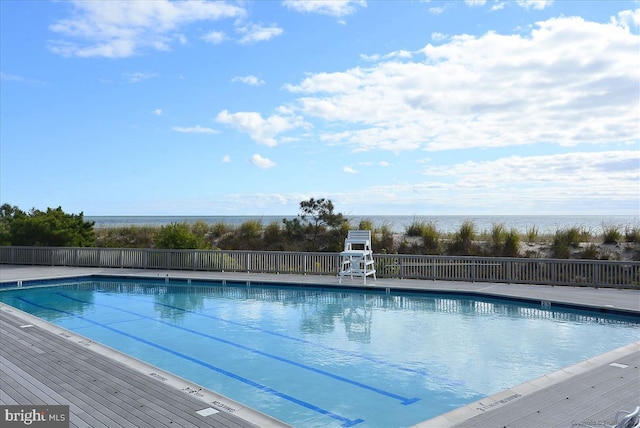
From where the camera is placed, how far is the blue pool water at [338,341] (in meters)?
4.18

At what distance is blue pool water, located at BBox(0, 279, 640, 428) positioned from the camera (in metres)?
4.18

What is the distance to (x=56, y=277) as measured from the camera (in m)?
11.0

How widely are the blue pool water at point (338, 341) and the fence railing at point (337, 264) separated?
57.7 inches

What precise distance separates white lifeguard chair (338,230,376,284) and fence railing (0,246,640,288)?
14.2 inches

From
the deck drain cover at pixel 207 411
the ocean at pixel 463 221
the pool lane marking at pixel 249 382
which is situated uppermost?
the ocean at pixel 463 221

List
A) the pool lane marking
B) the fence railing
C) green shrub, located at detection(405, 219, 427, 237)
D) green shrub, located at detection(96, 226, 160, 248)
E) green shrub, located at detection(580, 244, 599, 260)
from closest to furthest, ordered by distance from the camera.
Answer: the pool lane marking, the fence railing, green shrub, located at detection(580, 244, 599, 260), green shrub, located at detection(405, 219, 427, 237), green shrub, located at detection(96, 226, 160, 248)

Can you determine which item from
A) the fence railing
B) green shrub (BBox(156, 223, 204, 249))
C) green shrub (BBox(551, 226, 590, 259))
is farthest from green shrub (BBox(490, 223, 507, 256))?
green shrub (BBox(156, 223, 204, 249))

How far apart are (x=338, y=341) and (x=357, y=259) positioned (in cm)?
444

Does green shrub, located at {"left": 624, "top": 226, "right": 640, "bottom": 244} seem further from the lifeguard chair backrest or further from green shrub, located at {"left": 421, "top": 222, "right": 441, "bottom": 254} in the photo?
the lifeguard chair backrest

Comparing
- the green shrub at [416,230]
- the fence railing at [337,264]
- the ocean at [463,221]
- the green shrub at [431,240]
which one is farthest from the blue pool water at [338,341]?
the ocean at [463,221]

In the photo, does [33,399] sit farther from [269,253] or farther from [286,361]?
[269,253]

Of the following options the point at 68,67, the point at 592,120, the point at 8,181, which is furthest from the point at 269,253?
the point at 8,181

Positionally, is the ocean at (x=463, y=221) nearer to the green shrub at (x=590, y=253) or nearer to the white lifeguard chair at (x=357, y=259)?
the green shrub at (x=590, y=253)

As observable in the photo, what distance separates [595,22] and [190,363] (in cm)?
901
